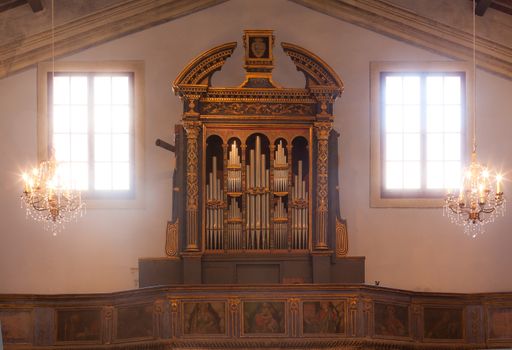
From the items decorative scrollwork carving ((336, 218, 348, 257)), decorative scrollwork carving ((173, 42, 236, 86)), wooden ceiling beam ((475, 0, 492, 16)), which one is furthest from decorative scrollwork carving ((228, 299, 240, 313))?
wooden ceiling beam ((475, 0, 492, 16))

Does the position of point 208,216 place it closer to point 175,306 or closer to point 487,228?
point 175,306

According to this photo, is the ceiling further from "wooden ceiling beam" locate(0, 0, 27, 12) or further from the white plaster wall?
the white plaster wall

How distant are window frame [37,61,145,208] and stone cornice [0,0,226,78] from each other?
0.31 metres

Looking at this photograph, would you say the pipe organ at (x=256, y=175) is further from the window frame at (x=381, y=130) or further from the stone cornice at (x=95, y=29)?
the stone cornice at (x=95, y=29)

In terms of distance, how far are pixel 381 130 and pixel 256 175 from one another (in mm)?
2919

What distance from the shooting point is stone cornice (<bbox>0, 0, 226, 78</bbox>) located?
1656 centimetres

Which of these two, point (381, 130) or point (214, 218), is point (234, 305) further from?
point (381, 130)

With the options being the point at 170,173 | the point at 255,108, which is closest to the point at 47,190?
the point at 170,173

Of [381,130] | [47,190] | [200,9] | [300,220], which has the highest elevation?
[200,9]

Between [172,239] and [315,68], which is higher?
[315,68]

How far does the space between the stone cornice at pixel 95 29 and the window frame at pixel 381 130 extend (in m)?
3.24

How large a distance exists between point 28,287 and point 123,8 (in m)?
5.13

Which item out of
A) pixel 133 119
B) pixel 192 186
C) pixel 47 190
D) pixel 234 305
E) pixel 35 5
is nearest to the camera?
pixel 234 305

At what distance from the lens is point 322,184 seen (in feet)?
50.2
